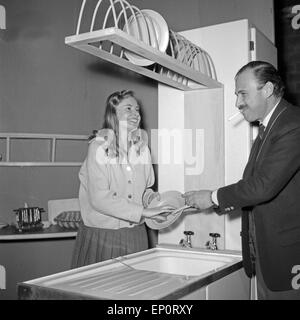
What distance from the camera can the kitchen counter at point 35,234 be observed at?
70.1 inches

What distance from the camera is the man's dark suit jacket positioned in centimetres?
113

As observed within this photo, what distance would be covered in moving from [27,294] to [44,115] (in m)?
1.27

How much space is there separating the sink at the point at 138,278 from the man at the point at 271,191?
0.11 metres

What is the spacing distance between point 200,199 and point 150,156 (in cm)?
38

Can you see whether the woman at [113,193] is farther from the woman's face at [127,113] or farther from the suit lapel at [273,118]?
the suit lapel at [273,118]

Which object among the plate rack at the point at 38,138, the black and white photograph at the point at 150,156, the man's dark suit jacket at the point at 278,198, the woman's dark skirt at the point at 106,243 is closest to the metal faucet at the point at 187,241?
the black and white photograph at the point at 150,156

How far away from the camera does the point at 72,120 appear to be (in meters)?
2.08

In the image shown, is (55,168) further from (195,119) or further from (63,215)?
(195,119)

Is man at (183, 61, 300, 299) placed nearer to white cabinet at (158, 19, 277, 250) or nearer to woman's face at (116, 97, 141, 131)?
white cabinet at (158, 19, 277, 250)

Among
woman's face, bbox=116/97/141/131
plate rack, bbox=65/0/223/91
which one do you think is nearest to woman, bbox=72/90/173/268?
woman's face, bbox=116/97/141/131

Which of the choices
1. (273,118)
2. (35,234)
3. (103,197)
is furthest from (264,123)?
(35,234)

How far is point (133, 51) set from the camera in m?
1.02
